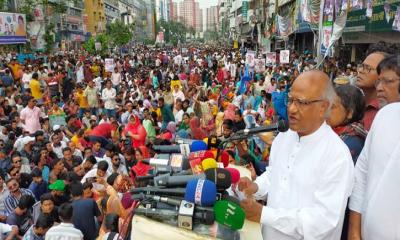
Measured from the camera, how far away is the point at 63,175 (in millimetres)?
6168

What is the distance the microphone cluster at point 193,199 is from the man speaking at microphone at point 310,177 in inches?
6.2

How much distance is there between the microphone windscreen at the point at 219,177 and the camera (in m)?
2.10

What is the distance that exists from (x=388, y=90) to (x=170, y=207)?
60.7 inches

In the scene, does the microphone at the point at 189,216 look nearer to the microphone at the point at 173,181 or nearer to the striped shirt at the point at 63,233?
the microphone at the point at 173,181

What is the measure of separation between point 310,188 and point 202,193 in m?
0.53

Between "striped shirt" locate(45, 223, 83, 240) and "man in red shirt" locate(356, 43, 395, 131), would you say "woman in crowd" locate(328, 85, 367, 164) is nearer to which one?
"man in red shirt" locate(356, 43, 395, 131)

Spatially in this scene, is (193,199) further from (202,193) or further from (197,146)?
(197,146)

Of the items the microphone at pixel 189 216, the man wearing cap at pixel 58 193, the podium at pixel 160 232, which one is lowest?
the man wearing cap at pixel 58 193

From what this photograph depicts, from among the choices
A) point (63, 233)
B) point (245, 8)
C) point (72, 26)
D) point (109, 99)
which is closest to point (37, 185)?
point (63, 233)

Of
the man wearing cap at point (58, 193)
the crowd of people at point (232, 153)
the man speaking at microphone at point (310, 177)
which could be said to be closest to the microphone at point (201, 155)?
the crowd of people at point (232, 153)

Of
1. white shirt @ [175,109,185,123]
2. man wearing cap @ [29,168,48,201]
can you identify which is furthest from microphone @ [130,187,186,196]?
white shirt @ [175,109,185,123]

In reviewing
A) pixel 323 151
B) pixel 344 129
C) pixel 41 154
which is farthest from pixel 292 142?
pixel 41 154

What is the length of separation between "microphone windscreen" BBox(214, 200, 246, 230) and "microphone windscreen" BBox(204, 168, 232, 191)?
0.18 m

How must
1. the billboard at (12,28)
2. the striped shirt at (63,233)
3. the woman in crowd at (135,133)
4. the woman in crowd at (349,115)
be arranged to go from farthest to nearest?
the billboard at (12,28) < the woman in crowd at (135,133) < the striped shirt at (63,233) < the woman in crowd at (349,115)
